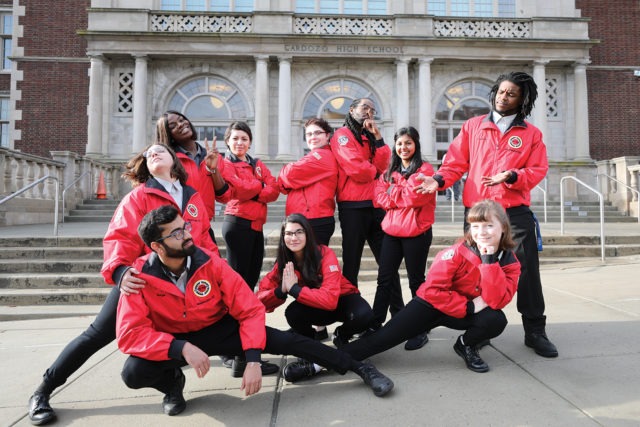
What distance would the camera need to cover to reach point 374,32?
15328mm

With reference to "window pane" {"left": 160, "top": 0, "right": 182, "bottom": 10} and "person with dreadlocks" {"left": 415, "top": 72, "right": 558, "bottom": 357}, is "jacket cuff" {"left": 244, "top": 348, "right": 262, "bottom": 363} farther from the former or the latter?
"window pane" {"left": 160, "top": 0, "right": 182, "bottom": 10}

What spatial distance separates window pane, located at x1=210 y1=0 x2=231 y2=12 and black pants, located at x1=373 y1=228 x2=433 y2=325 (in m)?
15.9

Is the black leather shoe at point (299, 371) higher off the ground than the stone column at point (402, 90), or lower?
lower

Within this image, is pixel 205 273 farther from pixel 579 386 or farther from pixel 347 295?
pixel 579 386

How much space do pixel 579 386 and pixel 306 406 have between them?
160 centimetres

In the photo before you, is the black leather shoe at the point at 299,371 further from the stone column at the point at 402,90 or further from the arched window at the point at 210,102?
the arched window at the point at 210,102

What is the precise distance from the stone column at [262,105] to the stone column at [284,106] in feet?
1.59

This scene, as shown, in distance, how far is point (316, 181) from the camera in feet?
11.0

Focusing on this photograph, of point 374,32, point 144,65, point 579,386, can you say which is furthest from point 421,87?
point 579,386

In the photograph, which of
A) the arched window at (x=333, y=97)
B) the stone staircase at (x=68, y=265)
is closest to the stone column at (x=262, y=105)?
the arched window at (x=333, y=97)

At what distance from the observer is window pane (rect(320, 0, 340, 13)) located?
16125mm

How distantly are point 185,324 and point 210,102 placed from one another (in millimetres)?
14763

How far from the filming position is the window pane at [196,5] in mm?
16109

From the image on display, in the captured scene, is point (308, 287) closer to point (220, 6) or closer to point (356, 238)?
point (356, 238)
